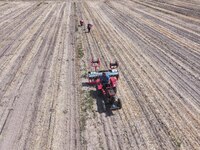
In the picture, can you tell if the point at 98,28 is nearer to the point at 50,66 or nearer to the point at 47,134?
A: the point at 50,66

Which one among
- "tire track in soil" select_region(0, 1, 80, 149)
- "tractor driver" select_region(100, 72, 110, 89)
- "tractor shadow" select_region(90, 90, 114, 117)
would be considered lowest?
"tire track in soil" select_region(0, 1, 80, 149)

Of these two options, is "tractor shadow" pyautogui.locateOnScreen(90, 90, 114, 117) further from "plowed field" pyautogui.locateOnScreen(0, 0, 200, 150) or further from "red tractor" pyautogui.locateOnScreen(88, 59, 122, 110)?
"red tractor" pyautogui.locateOnScreen(88, 59, 122, 110)

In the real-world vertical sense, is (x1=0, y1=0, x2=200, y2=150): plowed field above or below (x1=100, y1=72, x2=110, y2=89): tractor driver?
below

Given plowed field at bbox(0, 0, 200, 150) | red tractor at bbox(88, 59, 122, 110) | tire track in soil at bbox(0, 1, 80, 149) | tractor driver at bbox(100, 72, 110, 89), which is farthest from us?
tractor driver at bbox(100, 72, 110, 89)

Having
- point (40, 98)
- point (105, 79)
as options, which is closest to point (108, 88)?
point (105, 79)

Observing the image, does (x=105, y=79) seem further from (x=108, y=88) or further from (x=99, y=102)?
(x=99, y=102)

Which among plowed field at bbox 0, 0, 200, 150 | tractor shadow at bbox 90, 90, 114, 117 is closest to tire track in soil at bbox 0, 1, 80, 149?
plowed field at bbox 0, 0, 200, 150

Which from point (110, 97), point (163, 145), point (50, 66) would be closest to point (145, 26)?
point (50, 66)

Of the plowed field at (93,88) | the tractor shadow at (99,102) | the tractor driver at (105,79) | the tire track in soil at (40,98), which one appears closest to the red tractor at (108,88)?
the tractor driver at (105,79)

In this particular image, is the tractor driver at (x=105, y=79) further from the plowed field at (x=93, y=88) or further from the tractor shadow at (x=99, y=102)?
the plowed field at (x=93, y=88)
